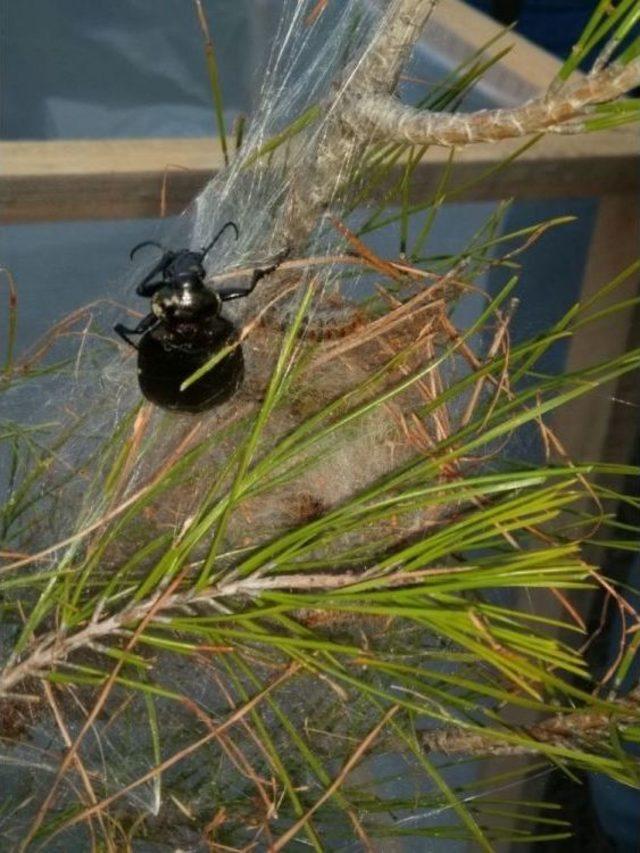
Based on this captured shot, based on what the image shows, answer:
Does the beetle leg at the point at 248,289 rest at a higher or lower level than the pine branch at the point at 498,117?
lower

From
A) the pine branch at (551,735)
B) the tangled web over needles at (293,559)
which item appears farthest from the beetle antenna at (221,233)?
the pine branch at (551,735)

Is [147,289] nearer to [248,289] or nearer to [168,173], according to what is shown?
[248,289]

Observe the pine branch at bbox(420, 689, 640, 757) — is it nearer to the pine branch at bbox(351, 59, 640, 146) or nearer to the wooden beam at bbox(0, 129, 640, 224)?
the pine branch at bbox(351, 59, 640, 146)

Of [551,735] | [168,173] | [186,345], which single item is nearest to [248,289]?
[186,345]

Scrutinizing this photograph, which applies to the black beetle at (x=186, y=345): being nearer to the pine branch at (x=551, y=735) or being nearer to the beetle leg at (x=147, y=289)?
the beetle leg at (x=147, y=289)

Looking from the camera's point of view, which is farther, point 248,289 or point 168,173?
point 168,173
